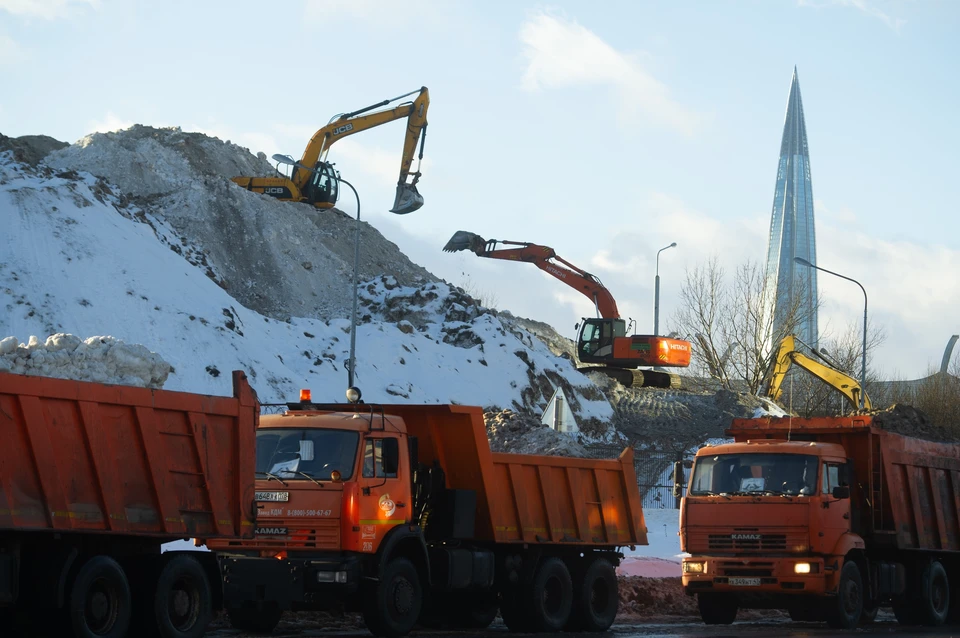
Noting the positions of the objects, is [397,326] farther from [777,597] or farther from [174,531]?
[174,531]

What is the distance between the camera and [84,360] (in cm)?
2819

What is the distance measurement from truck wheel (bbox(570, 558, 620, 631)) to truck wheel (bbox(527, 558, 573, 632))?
199mm

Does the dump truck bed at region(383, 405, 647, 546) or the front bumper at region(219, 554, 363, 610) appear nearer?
the front bumper at region(219, 554, 363, 610)

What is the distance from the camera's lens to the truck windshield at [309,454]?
47.0 ft

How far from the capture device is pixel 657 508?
3453cm

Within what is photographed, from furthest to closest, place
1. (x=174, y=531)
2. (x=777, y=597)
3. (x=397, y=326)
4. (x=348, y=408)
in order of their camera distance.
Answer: (x=397, y=326) → (x=777, y=597) → (x=348, y=408) → (x=174, y=531)

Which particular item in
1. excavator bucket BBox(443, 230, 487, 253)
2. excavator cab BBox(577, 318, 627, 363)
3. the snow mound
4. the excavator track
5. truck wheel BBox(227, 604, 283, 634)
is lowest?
truck wheel BBox(227, 604, 283, 634)

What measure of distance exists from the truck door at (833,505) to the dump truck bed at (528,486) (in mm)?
2849

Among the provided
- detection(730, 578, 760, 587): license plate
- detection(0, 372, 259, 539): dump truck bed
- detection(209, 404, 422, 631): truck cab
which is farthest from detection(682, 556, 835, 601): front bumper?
detection(0, 372, 259, 539): dump truck bed

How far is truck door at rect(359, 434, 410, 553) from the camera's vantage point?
14250mm

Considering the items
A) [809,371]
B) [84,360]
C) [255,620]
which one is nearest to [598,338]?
[809,371]

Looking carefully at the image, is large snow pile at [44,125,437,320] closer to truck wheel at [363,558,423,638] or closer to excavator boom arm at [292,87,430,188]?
excavator boom arm at [292,87,430,188]

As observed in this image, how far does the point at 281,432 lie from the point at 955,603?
13.4m

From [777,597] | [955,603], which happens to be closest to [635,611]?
[777,597]
